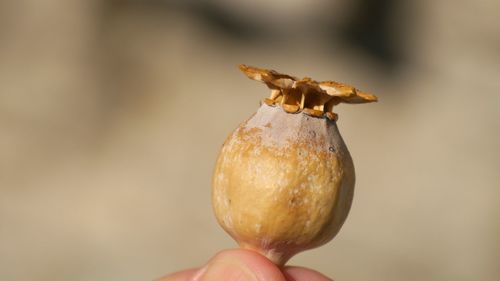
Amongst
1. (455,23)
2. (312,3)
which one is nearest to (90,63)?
(312,3)

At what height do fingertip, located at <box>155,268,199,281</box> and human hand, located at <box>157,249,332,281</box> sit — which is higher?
human hand, located at <box>157,249,332,281</box>

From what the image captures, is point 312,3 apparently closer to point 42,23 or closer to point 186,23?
point 186,23

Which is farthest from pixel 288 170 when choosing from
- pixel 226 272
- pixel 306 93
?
pixel 226 272

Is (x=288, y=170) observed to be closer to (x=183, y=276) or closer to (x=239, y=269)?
(x=239, y=269)

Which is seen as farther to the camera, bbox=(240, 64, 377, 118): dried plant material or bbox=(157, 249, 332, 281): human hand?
bbox=(157, 249, 332, 281): human hand

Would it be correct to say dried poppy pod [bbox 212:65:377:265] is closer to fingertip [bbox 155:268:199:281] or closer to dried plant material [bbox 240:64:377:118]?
dried plant material [bbox 240:64:377:118]

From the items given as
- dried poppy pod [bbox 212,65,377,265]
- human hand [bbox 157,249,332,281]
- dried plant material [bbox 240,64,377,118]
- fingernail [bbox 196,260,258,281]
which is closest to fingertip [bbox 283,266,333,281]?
human hand [bbox 157,249,332,281]

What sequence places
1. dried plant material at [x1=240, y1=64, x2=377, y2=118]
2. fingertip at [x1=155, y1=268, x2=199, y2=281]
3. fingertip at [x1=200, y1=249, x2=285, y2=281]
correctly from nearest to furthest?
dried plant material at [x1=240, y1=64, x2=377, y2=118] < fingertip at [x1=200, y1=249, x2=285, y2=281] < fingertip at [x1=155, y1=268, x2=199, y2=281]

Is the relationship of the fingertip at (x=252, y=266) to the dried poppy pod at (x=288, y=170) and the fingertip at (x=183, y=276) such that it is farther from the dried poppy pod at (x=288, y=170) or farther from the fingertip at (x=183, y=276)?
the fingertip at (x=183, y=276)
